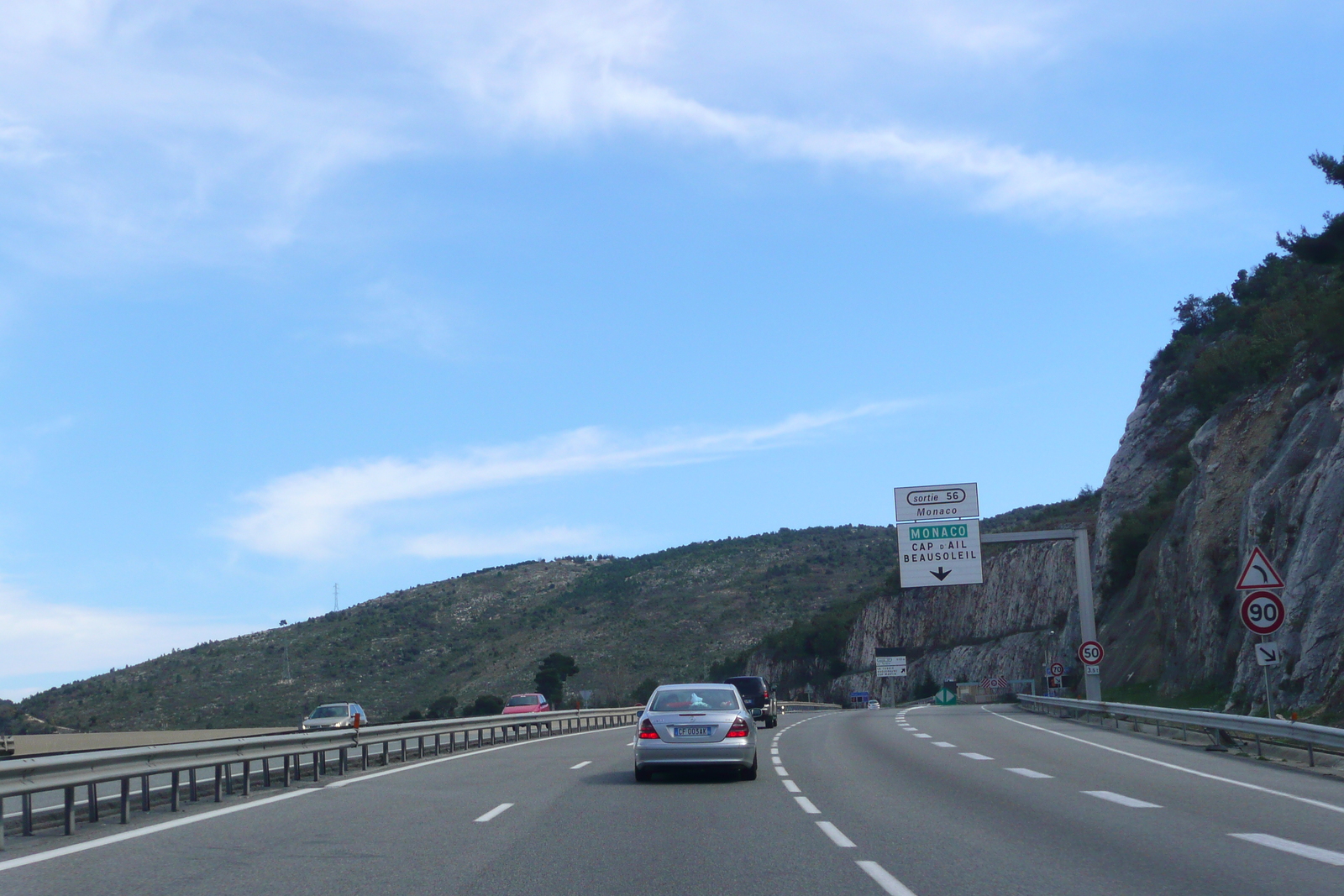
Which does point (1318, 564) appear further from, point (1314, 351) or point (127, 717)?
point (127, 717)

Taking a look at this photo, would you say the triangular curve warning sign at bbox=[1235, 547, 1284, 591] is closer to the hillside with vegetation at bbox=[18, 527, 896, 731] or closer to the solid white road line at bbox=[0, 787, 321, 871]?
the solid white road line at bbox=[0, 787, 321, 871]

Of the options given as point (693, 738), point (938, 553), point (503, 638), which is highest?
point (938, 553)

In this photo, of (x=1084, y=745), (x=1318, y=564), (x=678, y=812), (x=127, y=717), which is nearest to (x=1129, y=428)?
(x=1318, y=564)

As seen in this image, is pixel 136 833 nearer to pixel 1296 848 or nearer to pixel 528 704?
pixel 1296 848

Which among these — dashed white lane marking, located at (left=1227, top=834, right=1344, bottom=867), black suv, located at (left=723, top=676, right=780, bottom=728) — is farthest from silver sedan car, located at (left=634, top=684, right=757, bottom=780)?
black suv, located at (left=723, top=676, right=780, bottom=728)

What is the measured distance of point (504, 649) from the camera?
103 metres

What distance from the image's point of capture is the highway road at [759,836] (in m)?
8.74

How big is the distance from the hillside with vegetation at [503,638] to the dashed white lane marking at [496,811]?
53.7 meters

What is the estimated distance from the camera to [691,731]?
662 inches

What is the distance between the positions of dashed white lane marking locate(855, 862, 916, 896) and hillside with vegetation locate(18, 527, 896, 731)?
5919 centimetres

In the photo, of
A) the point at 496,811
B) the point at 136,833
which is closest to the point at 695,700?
the point at 496,811

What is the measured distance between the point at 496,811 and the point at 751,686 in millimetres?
25196

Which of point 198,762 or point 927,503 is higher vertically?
point 927,503

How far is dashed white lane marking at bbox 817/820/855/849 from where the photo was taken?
411 inches
